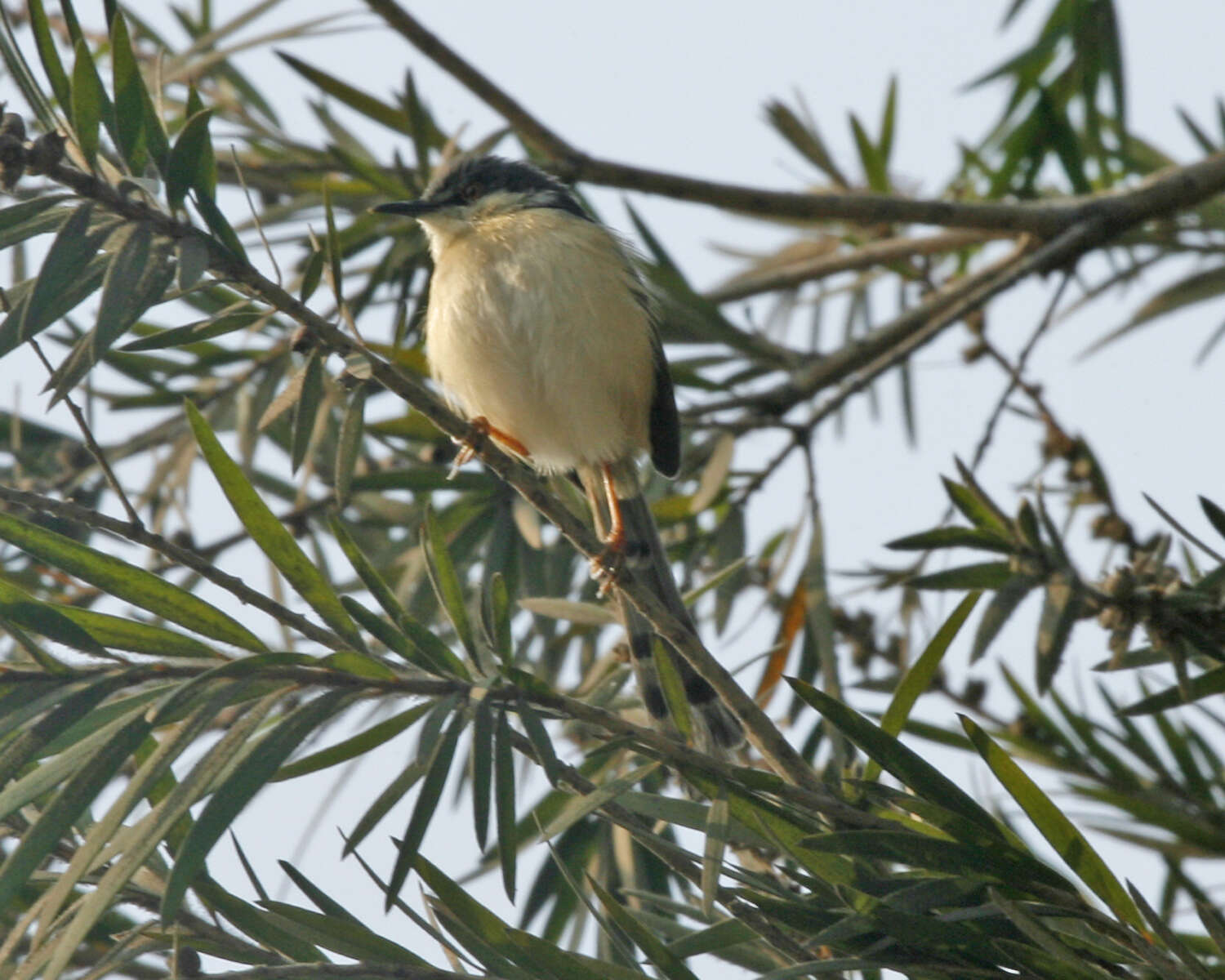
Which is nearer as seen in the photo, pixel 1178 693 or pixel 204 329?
pixel 204 329

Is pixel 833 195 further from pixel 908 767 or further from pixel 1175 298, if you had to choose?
pixel 908 767

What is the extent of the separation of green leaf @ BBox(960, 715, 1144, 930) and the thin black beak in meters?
2.90

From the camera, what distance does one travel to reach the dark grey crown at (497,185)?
4.48m

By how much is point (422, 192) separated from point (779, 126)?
1380 millimetres

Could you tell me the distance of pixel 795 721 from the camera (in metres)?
3.88

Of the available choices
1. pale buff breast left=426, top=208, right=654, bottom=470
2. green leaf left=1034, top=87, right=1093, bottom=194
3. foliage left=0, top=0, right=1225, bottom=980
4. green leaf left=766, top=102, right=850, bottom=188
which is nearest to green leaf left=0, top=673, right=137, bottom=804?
foliage left=0, top=0, right=1225, bottom=980

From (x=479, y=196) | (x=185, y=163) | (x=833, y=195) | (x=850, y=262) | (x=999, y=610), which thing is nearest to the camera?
(x=185, y=163)

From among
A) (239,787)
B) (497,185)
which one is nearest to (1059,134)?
(497,185)

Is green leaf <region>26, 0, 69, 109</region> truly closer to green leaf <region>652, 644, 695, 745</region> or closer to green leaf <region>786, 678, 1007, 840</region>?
green leaf <region>652, 644, 695, 745</region>

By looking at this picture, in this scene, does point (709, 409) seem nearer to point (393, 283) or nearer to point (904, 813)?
point (393, 283)

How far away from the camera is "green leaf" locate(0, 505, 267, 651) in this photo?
1854 mm

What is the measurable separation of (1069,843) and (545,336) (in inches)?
90.7

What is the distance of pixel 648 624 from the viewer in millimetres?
2729

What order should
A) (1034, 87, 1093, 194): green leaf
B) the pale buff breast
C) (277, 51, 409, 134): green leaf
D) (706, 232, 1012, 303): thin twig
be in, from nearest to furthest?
the pale buff breast, (277, 51, 409, 134): green leaf, (706, 232, 1012, 303): thin twig, (1034, 87, 1093, 194): green leaf
